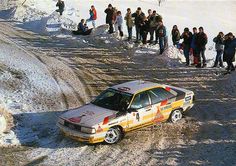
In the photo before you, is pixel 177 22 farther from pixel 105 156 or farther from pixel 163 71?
pixel 105 156

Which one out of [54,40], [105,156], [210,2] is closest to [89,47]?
[54,40]

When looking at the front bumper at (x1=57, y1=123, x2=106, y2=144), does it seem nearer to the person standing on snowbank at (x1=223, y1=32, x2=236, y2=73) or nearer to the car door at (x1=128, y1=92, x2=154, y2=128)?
the car door at (x1=128, y1=92, x2=154, y2=128)

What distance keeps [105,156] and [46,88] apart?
685 cm

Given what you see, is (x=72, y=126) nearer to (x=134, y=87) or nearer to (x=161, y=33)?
(x=134, y=87)

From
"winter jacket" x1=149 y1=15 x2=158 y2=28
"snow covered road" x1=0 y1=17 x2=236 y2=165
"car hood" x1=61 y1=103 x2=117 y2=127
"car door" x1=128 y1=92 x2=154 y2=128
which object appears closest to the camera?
"snow covered road" x1=0 y1=17 x2=236 y2=165

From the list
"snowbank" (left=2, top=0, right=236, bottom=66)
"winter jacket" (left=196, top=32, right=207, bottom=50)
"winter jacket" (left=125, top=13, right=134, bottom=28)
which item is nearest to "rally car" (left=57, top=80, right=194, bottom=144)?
"winter jacket" (left=196, top=32, right=207, bottom=50)

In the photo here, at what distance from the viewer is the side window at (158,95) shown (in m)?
15.7

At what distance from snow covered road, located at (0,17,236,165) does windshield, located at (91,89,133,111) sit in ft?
3.52

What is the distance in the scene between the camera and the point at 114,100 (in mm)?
15430

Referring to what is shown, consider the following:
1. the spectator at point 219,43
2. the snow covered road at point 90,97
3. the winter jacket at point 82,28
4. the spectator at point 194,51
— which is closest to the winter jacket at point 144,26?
the snow covered road at point 90,97

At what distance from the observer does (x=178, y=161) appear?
1350 centimetres

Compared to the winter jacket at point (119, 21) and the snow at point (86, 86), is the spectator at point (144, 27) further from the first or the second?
the winter jacket at point (119, 21)

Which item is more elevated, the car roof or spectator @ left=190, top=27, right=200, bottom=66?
spectator @ left=190, top=27, right=200, bottom=66

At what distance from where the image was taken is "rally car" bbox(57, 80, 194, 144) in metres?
14.3
